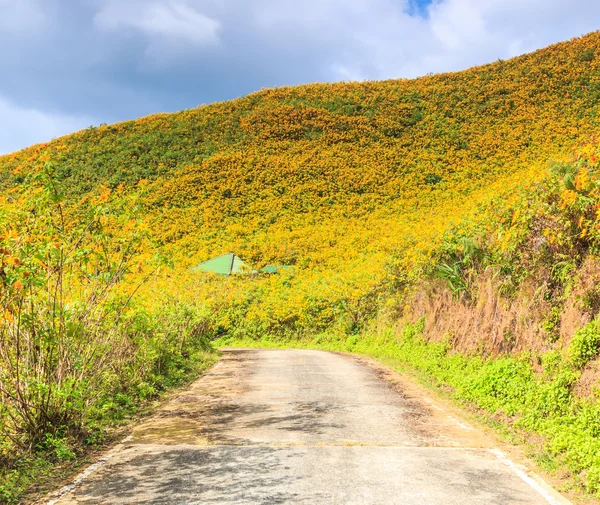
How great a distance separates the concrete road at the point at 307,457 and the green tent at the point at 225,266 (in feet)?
61.1

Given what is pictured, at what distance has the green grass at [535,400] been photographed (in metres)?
5.90

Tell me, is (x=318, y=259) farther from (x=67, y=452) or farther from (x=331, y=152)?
(x=67, y=452)

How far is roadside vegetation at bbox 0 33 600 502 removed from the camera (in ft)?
20.9

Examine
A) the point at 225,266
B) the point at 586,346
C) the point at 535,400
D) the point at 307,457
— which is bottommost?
the point at 307,457

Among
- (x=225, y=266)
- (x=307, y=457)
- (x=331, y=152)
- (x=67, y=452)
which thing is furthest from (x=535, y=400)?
(x=331, y=152)

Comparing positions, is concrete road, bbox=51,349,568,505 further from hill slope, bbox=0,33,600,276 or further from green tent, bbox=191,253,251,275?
hill slope, bbox=0,33,600,276

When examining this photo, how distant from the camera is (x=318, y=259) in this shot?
98.2 feet

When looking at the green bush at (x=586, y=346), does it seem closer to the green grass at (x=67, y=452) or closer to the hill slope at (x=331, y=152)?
the green grass at (x=67, y=452)

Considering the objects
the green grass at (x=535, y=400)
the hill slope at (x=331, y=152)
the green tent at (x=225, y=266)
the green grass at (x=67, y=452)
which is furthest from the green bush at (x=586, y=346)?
the hill slope at (x=331, y=152)

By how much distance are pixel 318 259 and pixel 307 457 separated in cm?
2399

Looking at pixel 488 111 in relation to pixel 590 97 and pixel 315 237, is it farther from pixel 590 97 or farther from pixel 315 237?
pixel 315 237

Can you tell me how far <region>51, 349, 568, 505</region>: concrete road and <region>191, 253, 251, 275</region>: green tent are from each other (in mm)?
18633

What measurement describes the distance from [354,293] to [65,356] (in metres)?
14.6

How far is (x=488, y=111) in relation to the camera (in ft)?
160
